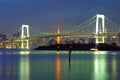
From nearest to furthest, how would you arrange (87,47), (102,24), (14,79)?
1. (14,79)
2. (102,24)
3. (87,47)

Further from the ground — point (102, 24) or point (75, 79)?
point (102, 24)

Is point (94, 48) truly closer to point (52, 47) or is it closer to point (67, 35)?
point (52, 47)

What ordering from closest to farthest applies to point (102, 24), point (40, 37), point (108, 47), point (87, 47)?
1. point (40, 37)
2. point (102, 24)
3. point (108, 47)
4. point (87, 47)

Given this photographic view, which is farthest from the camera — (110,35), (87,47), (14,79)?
(87,47)

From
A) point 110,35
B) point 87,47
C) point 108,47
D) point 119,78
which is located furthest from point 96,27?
point 119,78

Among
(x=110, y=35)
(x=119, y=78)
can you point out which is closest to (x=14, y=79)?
(x=119, y=78)

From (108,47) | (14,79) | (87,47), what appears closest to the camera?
(14,79)

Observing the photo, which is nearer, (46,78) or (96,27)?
(46,78)

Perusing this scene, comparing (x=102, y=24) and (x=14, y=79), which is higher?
(x=102, y=24)

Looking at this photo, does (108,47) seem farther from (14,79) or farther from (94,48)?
(14,79)

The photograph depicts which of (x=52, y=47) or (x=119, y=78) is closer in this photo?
(x=119, y=78)
